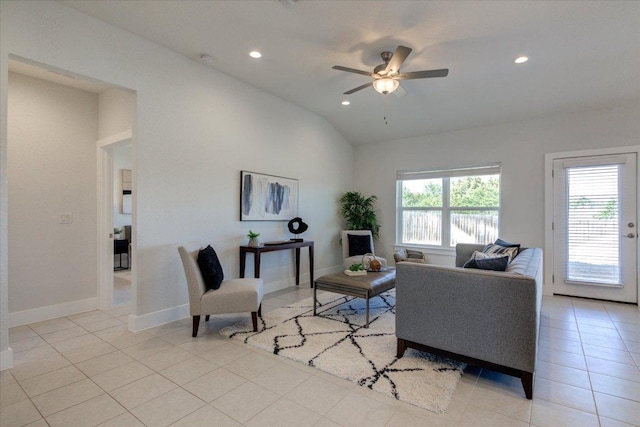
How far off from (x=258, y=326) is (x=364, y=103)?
3742 mm

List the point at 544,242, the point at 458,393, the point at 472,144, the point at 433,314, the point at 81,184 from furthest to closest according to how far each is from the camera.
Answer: the point at 472,144
the point at 544,242
the point at 81,184
the point at 433,314
the point at 458,393

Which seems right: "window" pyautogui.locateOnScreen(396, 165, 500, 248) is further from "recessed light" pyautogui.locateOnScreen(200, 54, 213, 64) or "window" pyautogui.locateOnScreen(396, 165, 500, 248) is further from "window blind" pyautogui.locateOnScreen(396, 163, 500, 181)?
"recessed light" pyautogui.locateOnScreen(200, 54, 213, 64)

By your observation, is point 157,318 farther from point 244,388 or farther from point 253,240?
point 244,388

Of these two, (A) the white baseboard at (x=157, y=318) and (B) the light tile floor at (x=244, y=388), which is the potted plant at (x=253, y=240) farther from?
(B) the light tile floor at (x=244, y=388)

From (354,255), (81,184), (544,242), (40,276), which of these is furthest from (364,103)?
(40,276)

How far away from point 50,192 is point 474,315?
4.65m

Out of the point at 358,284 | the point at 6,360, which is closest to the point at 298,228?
the point at 358,284

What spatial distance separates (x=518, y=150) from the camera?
502cm

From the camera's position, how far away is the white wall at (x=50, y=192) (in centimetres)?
347

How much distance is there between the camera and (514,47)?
3277mm

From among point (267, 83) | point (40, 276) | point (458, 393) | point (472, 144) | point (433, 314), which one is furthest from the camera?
point (472, 144)

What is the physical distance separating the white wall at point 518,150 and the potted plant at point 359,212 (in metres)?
0.30

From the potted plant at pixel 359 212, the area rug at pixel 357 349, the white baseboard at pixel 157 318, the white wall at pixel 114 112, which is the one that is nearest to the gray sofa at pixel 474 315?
the area rug at pixel 357 349

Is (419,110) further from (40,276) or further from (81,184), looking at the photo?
(40,276)
